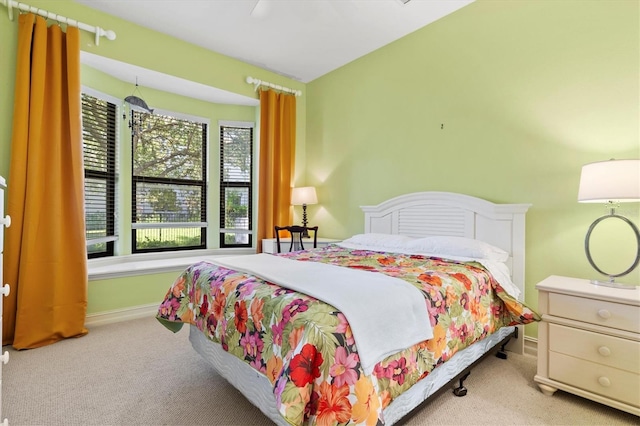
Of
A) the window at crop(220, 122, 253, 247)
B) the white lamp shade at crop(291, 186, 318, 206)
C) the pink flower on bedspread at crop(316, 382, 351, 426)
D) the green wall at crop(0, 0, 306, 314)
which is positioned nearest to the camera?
the pink flower on bedspread at crop(316, 382, 351, 426)

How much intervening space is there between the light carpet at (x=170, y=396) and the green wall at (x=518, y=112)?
0.85 metres

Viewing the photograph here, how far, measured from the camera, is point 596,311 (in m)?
1.75

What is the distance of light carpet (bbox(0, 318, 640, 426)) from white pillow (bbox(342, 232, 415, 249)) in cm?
106

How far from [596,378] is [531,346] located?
2.30ft

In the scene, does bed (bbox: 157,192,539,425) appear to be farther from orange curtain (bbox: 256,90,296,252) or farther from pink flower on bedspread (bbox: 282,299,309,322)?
orange curtain (bbox: 256,90,296,252)

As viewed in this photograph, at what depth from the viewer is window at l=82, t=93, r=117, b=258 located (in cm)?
326

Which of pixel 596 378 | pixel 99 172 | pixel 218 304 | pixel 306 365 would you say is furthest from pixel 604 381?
pixel 99 172

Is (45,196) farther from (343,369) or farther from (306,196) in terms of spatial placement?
(343,369)

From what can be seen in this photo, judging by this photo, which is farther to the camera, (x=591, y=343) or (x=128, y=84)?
(x=128, y=84)

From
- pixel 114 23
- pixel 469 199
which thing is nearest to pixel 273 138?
pixel 114 23

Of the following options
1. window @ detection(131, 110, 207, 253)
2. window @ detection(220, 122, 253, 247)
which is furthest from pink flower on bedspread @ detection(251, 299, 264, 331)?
window @ detection(220, 122, 253, 247)

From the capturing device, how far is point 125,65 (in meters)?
3.10

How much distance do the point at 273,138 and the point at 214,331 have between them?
2.87 metres

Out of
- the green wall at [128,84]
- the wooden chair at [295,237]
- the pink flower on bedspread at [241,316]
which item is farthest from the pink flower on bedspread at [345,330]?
the green wall at [128,84]
